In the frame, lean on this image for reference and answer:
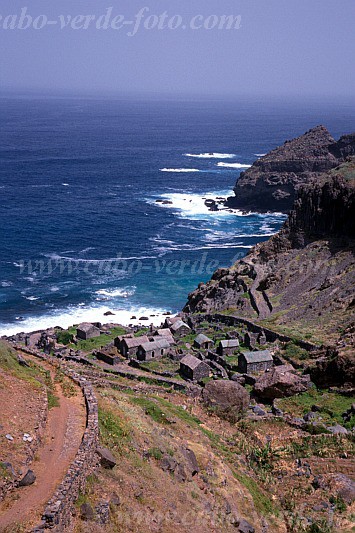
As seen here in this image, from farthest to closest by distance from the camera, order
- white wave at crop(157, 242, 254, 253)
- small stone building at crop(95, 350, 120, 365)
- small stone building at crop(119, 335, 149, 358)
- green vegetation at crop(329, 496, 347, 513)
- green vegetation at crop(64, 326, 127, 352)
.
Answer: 1. white wave at crop(157, 242, 254, 253)
2. green vegetation at crop(64, 326, 127, 352)
3. small stone building at crop(119, 335, 149, 358)
4. small stone building at crop(95, 350, 120, 365)
5. green vegetation at crop(329, 496, 347, 513)

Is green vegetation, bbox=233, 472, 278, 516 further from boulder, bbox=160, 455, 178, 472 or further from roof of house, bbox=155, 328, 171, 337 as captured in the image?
roof of house, bbox=155, 328, 171, 337

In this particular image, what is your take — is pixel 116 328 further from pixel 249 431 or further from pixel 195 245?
pixel 195 245

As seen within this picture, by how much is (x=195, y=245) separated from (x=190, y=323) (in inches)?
1856

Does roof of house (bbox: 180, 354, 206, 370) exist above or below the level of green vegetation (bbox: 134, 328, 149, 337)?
above

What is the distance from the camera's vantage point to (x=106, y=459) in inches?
863

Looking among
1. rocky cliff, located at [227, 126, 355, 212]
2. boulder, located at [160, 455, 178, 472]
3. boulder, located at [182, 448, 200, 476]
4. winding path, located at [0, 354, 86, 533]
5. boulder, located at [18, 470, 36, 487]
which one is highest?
rocky cliff, located at [227, 126, 355, 212]

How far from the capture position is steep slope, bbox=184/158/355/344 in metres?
62.4

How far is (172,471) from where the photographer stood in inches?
965

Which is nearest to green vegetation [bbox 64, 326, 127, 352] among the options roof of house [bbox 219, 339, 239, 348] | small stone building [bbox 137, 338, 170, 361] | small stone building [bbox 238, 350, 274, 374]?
small stone building [bbox 137, 338, 170, 361]

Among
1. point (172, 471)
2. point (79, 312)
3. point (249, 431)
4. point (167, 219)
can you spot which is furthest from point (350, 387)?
point (167, 219)

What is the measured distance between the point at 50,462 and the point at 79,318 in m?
59.5

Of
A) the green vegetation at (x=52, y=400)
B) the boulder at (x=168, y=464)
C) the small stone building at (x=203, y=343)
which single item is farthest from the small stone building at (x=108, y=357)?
the boulder at (x=168, y=464)

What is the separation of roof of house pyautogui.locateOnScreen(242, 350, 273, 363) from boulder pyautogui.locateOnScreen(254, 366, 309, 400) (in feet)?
19.8

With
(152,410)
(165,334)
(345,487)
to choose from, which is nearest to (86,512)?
(152,410)
